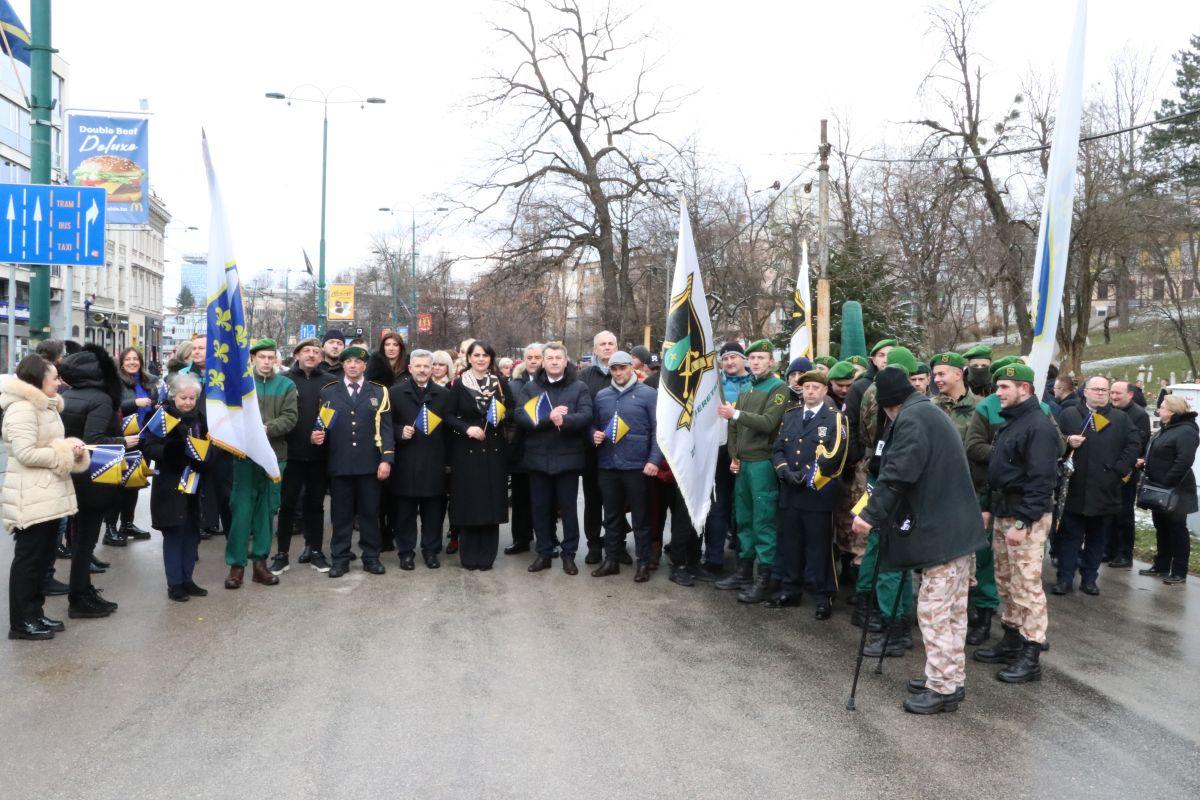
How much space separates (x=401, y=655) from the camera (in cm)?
581

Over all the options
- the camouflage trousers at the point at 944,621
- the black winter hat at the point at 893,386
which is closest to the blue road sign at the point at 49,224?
the black winter hat at the point at 893,386

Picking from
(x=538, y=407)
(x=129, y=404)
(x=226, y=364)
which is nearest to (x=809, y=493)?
(x=538, y=407)

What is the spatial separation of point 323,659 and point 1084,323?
36805 millimetres

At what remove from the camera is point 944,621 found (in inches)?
203

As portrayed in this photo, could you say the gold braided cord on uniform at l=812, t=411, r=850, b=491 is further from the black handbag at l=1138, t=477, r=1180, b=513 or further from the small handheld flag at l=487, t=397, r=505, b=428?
the black handbag at l=1138, t=477, r=1180, b=513

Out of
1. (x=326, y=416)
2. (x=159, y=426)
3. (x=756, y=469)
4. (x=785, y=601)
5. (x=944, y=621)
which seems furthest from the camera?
(x=326, y=416)

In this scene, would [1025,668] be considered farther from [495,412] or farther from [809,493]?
[495,412]

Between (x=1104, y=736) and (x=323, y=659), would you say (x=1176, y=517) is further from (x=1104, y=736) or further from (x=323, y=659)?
(x=323, y=659)

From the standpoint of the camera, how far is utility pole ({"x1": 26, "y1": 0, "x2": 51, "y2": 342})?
9156 millimetres

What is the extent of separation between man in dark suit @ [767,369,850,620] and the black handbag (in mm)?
3494

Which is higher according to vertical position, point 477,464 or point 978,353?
point 978,353

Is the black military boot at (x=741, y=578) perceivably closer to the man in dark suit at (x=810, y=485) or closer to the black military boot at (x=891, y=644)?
the man in dark suit at (x=810, y=485)

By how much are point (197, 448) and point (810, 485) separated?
4607 mm

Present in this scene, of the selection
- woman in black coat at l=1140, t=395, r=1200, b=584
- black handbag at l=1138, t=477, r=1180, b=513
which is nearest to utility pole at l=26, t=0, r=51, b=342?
black handbag at l=1138, t=477, r=1180, b=513
